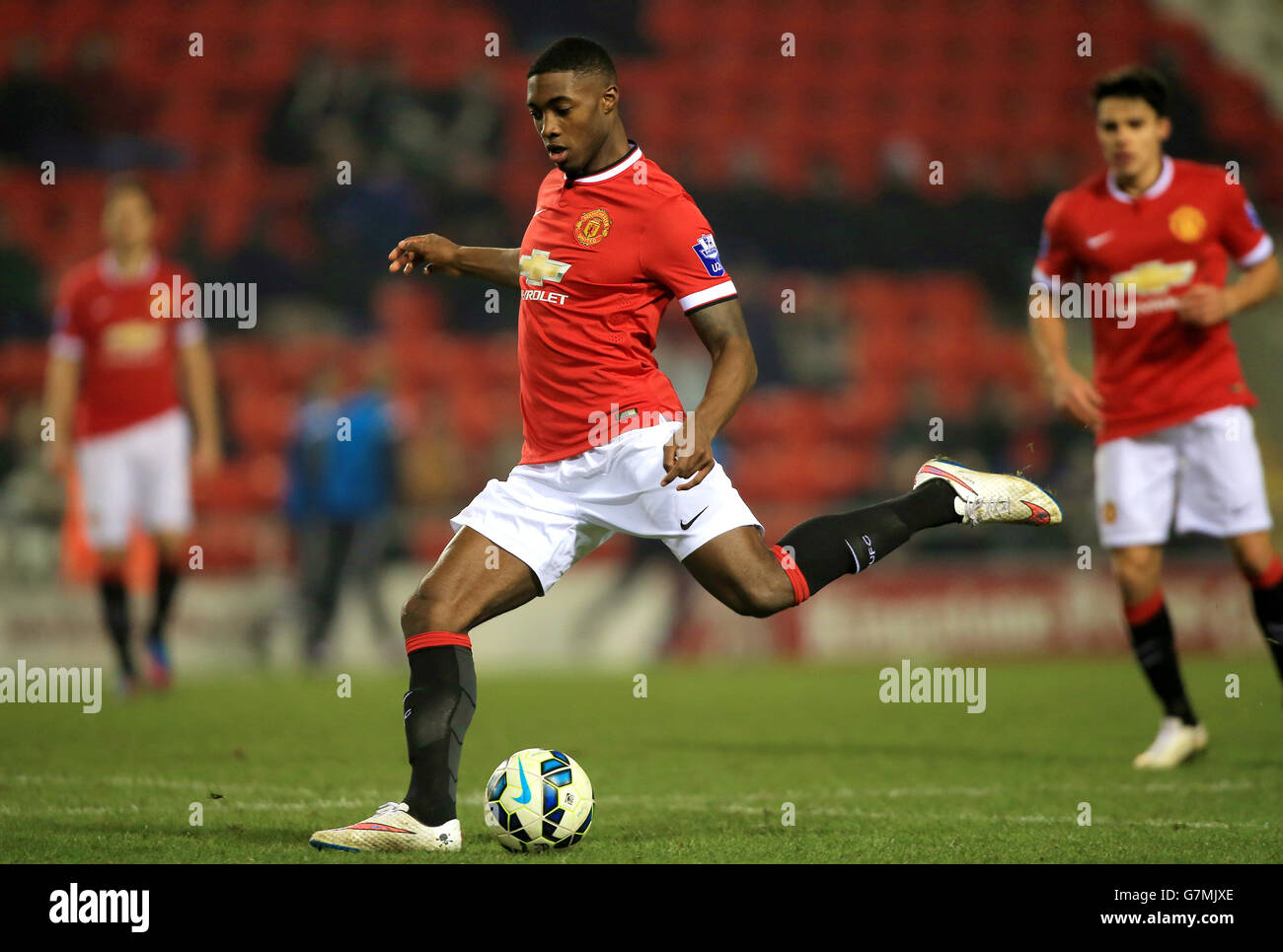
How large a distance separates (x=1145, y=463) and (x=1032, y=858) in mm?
2670

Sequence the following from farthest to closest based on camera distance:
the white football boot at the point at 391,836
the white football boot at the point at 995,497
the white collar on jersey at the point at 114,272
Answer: the white collar on jersey at the point at 114,272
the white football boot at the point at 995,497
the white football boot at the point at 391,836

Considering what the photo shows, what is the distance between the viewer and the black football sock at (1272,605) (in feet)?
19.9

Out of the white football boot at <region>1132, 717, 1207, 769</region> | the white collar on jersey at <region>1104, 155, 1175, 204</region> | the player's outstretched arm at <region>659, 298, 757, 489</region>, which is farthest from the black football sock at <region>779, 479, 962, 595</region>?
the white collar on jersey at <region>1104, 155, 1175, 204</region>

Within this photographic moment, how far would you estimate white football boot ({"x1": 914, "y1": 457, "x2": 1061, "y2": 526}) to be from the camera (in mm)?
4914

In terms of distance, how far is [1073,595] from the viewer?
39.0 ft

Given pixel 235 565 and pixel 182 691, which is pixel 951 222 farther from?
pixel 182 691

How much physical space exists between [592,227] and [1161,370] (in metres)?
2.88

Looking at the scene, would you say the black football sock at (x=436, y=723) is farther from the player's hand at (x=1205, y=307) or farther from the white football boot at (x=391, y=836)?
the player's hand at (x=1205, y=307)

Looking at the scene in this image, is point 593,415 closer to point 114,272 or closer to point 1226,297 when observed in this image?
point 1226,297

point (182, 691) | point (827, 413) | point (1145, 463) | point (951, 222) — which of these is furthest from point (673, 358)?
point (1145, 463)

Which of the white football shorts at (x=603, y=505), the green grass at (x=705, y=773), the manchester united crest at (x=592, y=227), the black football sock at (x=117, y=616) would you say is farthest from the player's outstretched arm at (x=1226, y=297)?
the black football sock at (x=117, y=616)

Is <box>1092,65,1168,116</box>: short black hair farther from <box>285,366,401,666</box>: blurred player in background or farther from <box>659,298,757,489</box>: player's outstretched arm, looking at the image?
<box>285,366,401,666</box>: blurred player in background

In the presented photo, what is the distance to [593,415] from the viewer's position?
4.43 metres
